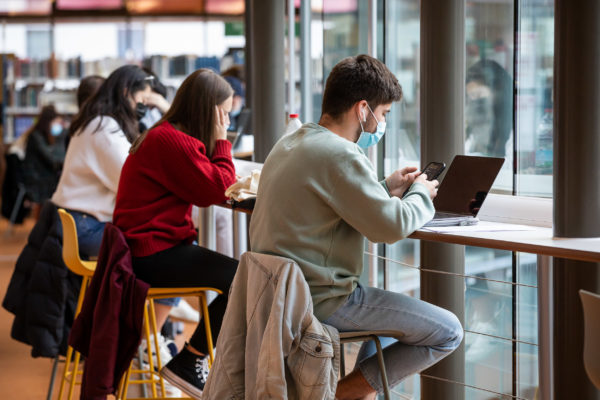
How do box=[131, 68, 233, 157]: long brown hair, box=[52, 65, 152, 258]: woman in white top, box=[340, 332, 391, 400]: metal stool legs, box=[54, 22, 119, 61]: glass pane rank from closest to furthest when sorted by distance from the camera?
box=[340, 332, 391, 400]: metal stool legs, box=[131, 68, 233, 157]: long brown hair, box=[52, 65, 152, 258]: woman in white top, box=[54, 22, 119, 61]: glass pane

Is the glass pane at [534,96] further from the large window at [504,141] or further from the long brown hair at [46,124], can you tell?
the long brown hair at [46,124]

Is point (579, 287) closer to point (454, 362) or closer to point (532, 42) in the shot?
point (454, 362)

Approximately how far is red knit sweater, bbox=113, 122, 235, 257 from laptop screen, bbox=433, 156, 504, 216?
76 centimetres

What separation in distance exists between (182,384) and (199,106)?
918 millimetres

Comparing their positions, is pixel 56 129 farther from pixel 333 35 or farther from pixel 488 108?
pixel 488 108

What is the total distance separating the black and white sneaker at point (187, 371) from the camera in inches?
101

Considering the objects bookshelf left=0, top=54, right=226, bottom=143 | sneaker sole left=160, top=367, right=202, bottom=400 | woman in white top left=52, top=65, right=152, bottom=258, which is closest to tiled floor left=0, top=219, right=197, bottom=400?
woman in white top left=52, top=65, right=152, bottom=258

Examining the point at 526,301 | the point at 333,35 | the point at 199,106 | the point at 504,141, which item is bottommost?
the point at 526,301

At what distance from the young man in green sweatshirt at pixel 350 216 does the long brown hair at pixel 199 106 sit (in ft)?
2.24

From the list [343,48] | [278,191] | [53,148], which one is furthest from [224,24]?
[278,191]

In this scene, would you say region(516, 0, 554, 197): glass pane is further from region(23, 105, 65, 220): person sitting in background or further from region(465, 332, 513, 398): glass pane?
region(23, 105, 65, 220): person sitting in background

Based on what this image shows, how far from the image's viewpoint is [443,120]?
2730 millimetres

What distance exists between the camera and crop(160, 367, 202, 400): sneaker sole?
2.52m

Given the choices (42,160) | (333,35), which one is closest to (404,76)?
(333,35)
